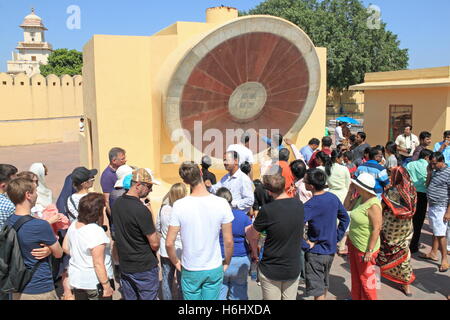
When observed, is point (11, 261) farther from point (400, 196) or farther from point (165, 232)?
point (400, 196)

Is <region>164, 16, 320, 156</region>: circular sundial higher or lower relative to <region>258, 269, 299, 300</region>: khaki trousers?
higher

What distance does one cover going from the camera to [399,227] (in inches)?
162

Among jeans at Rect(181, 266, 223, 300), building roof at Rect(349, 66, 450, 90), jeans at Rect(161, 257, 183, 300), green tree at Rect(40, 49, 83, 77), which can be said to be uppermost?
green tree at Rect(40, 49, 83, 77)

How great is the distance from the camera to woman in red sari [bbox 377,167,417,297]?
13.5ft

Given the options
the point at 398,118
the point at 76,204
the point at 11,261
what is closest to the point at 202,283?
the point at 11,261

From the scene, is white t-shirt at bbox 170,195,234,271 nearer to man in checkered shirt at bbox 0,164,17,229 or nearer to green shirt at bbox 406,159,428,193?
man in checkered shirt at bbox 0,164,17,229

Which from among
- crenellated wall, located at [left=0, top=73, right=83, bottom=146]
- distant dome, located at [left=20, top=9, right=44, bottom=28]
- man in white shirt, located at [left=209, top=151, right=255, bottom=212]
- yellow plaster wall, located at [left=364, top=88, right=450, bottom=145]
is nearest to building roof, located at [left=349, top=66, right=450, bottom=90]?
yellow plaster wall, located at [left=364, top=88, right=450, bottom=145]

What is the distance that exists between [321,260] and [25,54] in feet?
179

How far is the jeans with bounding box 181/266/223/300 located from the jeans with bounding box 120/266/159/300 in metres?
0.36

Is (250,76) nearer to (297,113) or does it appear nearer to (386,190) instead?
(297,113)

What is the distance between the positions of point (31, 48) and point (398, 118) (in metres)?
49.8

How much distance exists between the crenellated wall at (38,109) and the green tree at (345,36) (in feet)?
51.4

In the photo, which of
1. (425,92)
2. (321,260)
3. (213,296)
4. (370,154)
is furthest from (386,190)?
(425,92)

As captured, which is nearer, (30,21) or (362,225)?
(362,225)
